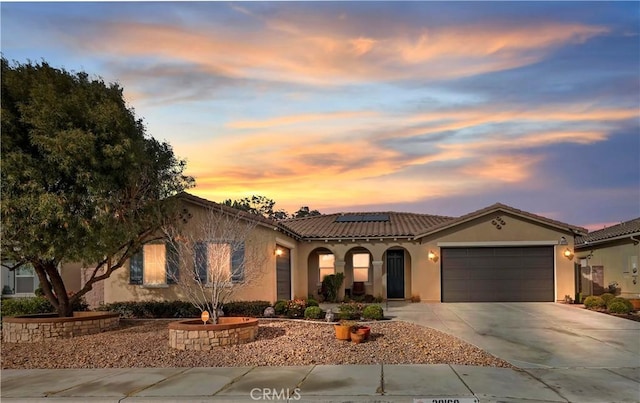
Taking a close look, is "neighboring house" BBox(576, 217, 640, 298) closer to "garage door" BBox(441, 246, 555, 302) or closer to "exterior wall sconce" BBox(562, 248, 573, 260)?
"exterior wall sconce" BBox(562, 248, 573, 260)

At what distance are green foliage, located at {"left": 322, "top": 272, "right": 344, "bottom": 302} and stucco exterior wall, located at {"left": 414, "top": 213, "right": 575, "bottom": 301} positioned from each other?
328cm

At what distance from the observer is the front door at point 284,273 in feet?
69.4

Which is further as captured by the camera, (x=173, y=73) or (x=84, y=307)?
(x=84, y=307)

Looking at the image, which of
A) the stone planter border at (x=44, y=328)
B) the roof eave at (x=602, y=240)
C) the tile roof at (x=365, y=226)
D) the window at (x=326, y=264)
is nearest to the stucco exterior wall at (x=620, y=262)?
the roof eave at (x=602, y=240)

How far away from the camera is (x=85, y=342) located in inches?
531

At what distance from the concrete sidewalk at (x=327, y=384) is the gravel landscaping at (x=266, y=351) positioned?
21.3 inches

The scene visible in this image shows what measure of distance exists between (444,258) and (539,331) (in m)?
9.22

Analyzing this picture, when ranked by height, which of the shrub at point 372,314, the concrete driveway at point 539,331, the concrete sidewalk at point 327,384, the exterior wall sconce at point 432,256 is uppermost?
the exterior wall sconce at point 432,256

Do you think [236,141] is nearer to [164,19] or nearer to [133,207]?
[133,207]

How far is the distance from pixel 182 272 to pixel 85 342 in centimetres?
464

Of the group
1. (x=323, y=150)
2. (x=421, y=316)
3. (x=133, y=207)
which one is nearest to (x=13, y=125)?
(x=133, y=207)

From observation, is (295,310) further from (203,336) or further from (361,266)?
(361,266)

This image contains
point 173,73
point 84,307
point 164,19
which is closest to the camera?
point 164,19

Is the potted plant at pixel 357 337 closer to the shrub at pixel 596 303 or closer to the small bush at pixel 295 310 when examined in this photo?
the small bush at pixel 295 310
